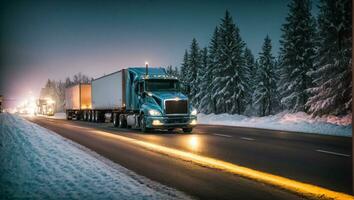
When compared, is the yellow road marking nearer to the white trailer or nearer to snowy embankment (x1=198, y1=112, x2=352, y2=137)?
snowy embankment (x1=198, y1=112, x2=352, y2=137)

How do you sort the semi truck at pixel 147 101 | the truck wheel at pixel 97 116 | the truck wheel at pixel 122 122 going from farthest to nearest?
the truck wheel at pixel 97 116 → the truck wheel at pixel 122 122 → the semi truck at pixel 147 101

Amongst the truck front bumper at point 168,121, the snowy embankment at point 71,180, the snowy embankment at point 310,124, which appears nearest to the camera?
the snowy embankment at point 71,180

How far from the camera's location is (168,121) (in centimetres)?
2188

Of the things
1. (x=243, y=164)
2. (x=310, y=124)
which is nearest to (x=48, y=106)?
(x=310, y=124)

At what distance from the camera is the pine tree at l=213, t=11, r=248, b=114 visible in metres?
61.5

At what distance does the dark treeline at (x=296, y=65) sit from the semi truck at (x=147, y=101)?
1477 mm

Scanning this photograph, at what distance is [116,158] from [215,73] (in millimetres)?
53738

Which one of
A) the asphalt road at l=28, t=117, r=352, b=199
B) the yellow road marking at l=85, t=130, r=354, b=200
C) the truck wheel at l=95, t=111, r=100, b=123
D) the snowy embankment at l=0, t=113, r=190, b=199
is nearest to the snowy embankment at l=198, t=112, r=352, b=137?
the asphalt road at l=28, t=117, r=352, b=199

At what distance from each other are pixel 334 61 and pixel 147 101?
19.0 m

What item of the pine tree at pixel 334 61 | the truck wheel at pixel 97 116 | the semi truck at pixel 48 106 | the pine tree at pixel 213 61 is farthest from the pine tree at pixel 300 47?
the semi truck at pixel 48 106

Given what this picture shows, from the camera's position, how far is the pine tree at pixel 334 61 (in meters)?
32.9

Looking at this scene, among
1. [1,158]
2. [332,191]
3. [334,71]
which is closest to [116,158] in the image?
[1,158]

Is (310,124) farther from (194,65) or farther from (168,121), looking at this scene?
(194,65)

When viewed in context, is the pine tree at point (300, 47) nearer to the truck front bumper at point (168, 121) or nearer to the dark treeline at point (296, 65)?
the dark treeline at point (296, 65)
